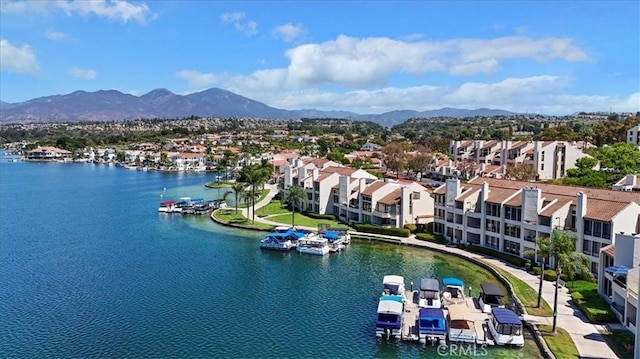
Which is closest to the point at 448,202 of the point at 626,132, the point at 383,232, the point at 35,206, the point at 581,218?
the point at 383,232

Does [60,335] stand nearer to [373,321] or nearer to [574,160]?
[373,321]

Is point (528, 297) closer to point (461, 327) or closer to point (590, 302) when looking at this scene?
point (590, 302)

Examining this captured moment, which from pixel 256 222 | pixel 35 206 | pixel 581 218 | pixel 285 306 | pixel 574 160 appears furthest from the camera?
pixel 574 160

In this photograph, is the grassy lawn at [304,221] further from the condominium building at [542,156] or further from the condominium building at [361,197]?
the condominium building at [542,156]

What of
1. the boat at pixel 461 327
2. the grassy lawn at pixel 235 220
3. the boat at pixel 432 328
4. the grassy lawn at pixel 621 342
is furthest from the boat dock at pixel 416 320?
the grassy lawn at pixel 235 220

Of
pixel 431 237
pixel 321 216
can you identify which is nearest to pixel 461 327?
pixel 431 237
